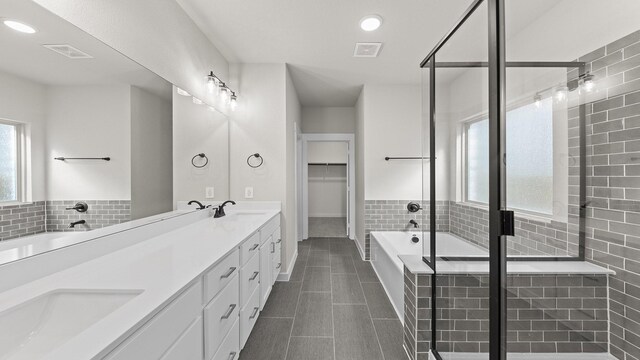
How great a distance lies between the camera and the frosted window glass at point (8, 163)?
3.01 feet

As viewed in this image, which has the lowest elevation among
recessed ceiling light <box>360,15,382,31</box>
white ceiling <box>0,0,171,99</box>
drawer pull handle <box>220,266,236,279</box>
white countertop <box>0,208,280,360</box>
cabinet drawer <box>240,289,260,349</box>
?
cabinet drawer <box>240,289,260,349</box>

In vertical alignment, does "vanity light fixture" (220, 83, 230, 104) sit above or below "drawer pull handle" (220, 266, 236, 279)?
above

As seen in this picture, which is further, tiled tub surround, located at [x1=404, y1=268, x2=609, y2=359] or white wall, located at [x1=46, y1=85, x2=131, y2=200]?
white wall, located at [x1=46, y1=85, x2=131, y2=200]

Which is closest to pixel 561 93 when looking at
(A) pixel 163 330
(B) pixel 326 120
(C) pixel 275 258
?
(A) pixel 163 330

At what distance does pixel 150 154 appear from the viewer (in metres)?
1.72

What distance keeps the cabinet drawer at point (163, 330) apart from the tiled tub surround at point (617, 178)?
150 cm

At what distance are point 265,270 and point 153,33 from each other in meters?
2.00

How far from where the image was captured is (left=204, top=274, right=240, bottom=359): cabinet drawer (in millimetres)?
1195

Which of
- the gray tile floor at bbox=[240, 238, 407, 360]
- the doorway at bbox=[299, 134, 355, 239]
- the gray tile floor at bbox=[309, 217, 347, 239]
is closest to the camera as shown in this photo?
the gray tile floor at bbox=[240, 238, 407, 360]

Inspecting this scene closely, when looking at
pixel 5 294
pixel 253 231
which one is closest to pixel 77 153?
pixel 5 294

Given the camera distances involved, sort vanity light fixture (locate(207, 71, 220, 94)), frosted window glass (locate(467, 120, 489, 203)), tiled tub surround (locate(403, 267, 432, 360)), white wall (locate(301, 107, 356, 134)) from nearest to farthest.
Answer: frosted window glass (locate(467, 120, 489, 203)) → tiled tub surround (locate(403, 267, 432, 360)) → vanity light fixture (locate(207, 71, 220, 94)) → white wall (locate(301, 107, 356, 134))

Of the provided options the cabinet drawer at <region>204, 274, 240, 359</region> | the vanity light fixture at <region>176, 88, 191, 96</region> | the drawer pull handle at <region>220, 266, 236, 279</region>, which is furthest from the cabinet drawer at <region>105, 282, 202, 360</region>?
the vanity light fixture at <region>176, 88, 191, 96</region>

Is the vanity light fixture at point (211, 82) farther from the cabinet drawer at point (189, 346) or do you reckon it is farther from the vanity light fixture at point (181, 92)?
the cabinet drawer at point (189, 346)

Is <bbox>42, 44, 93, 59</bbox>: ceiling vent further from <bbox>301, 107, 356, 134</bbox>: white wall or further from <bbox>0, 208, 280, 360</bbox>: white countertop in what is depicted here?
<bbox>301, 107, 356, 134</bbox>: white wall
